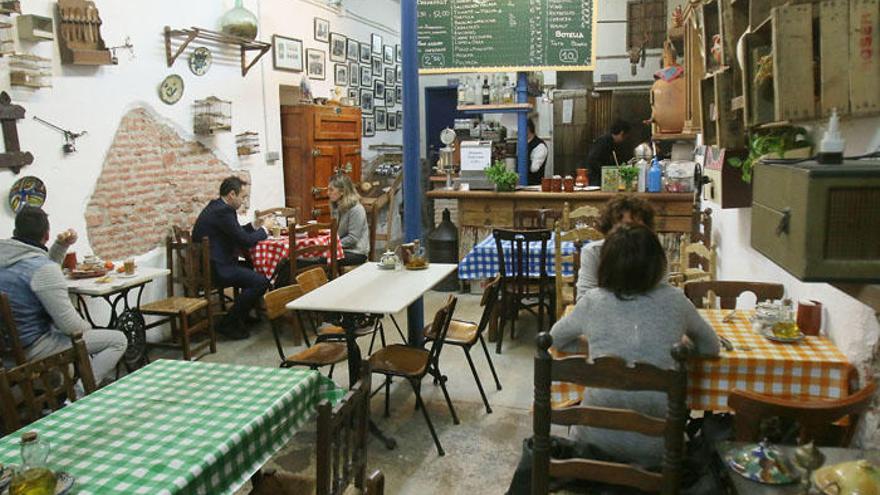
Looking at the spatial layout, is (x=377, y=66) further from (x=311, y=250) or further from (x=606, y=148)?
(x=311, y=250)

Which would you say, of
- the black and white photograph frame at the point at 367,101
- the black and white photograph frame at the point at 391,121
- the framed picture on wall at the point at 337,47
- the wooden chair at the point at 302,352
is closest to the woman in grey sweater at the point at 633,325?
the wooden chair at the point at 302,352

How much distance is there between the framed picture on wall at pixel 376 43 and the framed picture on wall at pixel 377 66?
9 centimetres

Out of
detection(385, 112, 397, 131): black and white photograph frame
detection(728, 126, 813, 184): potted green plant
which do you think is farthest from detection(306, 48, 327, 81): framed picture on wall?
detection(728, 126, 813, 184): potted green plant

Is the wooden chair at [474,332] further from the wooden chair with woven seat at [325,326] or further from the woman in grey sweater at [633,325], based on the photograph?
the woman in grey sweater at [633,325]

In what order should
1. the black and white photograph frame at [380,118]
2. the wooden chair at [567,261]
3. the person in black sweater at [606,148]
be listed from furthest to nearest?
1. the black and white photograph frame at [380,118]
2. the person in black sweater at [606,148]
3. the wooden chair at [567,261]

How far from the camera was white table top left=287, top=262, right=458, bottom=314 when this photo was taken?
3.43 metres

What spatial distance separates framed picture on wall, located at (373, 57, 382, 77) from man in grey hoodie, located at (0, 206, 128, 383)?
6.72 metres

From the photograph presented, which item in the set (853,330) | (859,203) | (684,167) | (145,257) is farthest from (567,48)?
(859,203)

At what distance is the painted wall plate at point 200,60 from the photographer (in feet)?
19.2

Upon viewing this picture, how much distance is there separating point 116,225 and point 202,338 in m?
1.20

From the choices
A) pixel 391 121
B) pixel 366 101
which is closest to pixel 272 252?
pixel 366 101

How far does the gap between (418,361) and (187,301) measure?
234 centimetres

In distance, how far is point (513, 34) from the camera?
6.89 metres

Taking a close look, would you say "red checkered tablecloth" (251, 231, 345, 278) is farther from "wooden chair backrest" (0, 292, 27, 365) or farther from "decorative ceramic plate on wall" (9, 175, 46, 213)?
"wooden chair backrest" (0, 292, 27, 365)
